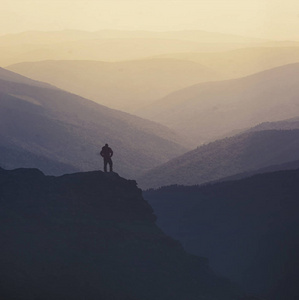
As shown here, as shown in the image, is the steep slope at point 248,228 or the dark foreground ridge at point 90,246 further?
the steep slope at point 248,228

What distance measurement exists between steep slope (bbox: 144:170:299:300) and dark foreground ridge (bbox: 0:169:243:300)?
46.0 feet

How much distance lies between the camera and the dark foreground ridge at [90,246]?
4894 centimetres

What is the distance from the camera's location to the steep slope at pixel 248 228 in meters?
78.2

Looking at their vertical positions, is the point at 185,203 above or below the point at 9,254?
above

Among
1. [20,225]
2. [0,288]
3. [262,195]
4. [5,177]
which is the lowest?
[0,288]

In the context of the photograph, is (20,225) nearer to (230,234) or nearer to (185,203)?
(230,234)

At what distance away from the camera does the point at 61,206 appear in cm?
5897

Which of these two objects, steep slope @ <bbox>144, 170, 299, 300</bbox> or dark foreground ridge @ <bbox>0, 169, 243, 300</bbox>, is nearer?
dark foreground ridge @ <bbox>0, 169, 243, 300</bbox>

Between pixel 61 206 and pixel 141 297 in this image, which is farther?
pixel 61 206

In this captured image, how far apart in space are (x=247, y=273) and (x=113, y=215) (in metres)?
26.3

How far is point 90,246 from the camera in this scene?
183 feet

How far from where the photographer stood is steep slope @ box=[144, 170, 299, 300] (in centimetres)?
7825

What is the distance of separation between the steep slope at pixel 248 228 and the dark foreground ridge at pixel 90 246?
14.0m

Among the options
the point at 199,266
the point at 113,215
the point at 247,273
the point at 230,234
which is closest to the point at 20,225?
the point at 113,215
